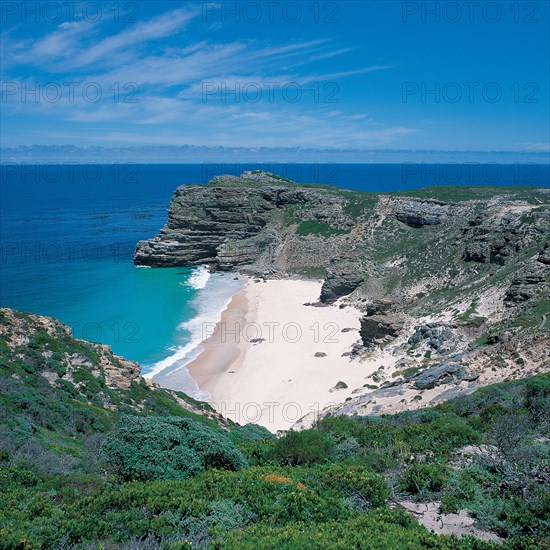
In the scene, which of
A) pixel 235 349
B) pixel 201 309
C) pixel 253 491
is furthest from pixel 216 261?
pixel 253 491

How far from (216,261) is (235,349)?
2824 cm

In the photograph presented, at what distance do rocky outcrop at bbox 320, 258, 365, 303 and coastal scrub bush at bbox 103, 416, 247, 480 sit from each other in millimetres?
34597

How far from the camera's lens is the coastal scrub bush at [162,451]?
9.66 m

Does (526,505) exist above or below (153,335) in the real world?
above

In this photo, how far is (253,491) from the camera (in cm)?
848

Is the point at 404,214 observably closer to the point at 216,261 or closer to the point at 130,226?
the point at 216,261

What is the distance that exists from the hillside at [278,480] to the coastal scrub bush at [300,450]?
0.11ft

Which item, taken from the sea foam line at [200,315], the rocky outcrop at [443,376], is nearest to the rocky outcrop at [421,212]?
the sea foam line at [200,315]

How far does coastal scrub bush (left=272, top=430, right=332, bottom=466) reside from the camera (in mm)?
11430

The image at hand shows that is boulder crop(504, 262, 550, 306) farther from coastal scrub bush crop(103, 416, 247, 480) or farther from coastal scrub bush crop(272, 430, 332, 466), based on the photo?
coastal scrub bush crop(103, 416, 247, 480)

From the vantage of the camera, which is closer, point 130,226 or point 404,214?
point 404,214

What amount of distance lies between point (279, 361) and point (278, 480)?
76.6 feet

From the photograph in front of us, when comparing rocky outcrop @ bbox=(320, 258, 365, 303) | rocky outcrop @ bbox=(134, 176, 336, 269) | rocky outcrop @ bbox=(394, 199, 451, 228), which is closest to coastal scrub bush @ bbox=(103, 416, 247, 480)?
rocky outcrop @ bbox=(320, 258, 365, 303)

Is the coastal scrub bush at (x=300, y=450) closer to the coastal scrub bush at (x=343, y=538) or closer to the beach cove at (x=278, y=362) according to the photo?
the coastal scrub bush at (x=343, y=538)
